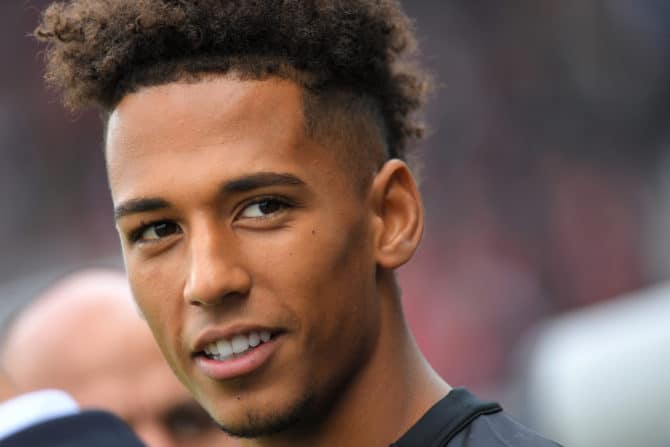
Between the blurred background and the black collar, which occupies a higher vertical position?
the blurred background

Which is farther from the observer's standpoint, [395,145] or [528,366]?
[528,366]

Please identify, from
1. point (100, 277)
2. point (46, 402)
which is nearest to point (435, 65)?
point (100, 277)

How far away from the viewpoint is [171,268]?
2723 mm

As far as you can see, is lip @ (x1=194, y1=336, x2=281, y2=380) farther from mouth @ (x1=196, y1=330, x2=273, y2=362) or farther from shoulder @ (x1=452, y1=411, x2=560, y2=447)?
shoulder @ (x1=452, y1=411, x2=560, y2=447)

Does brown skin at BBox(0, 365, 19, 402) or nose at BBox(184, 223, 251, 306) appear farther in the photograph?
nose at BBox(184, 223, 251, 306)

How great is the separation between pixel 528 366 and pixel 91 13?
5.58 m

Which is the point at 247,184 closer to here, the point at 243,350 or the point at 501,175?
the point at 243,350

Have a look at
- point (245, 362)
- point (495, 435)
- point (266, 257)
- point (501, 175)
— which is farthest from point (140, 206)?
point (501, 175)

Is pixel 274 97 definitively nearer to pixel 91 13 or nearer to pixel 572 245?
pixel 91 13

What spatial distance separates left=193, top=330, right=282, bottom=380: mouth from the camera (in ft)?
8.60

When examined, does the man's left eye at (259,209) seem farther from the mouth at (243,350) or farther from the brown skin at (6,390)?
the brown skin at (6,390)

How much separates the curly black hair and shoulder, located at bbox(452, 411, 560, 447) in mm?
720

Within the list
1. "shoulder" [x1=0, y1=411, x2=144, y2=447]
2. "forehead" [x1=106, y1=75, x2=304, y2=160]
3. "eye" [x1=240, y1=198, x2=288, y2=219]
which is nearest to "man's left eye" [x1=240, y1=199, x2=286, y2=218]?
"eye" [x1=240, y1=198, x2=288, y2=219]

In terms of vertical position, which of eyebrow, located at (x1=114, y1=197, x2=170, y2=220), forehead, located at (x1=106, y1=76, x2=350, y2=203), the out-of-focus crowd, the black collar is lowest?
the black collar
